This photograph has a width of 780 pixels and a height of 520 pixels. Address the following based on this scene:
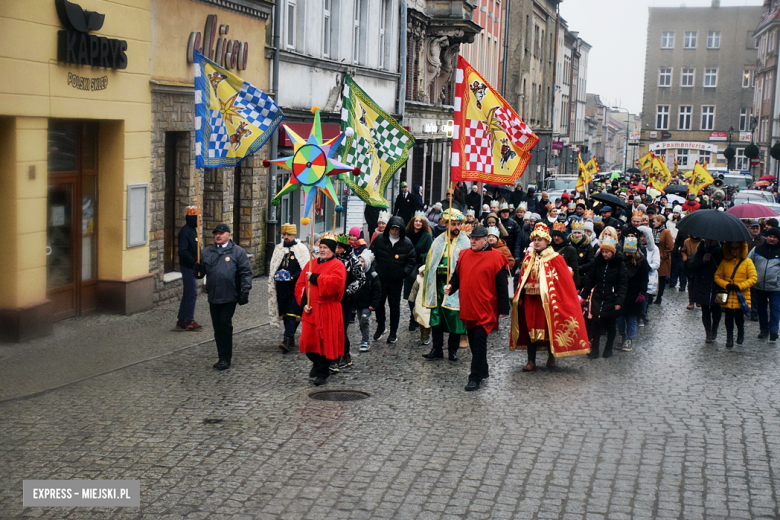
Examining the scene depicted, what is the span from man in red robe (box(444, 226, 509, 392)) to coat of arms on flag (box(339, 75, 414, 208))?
417 centimetres

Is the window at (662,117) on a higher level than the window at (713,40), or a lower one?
lower

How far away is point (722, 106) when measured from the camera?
96.0m

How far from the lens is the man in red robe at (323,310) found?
1083 centimetres

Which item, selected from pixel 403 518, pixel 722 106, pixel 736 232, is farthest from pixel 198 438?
pixel 722 106

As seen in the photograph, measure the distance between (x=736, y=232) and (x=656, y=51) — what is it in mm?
89071

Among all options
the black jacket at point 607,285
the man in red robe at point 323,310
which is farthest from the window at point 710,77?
the man in red robe at point 323,310

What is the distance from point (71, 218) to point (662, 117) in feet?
294

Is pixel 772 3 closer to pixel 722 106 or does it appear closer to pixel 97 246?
pixel 722 106

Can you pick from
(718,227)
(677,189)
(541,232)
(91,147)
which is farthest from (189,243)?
(677,189)

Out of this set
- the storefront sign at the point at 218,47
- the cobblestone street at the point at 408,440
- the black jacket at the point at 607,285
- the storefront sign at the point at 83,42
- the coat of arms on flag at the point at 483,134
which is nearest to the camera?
the cobblestone street at the point at 408,440

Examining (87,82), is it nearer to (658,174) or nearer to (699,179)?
(699,179)

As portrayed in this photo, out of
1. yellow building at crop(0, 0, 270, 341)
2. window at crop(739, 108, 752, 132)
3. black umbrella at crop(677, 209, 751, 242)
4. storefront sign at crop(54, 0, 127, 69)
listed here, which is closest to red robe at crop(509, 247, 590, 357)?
black umbrella at crop(677, 209, 751, 242)

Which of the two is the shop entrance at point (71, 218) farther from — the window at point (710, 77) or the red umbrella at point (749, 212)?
the window at point (710, 77)

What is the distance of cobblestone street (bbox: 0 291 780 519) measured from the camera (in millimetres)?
7270
